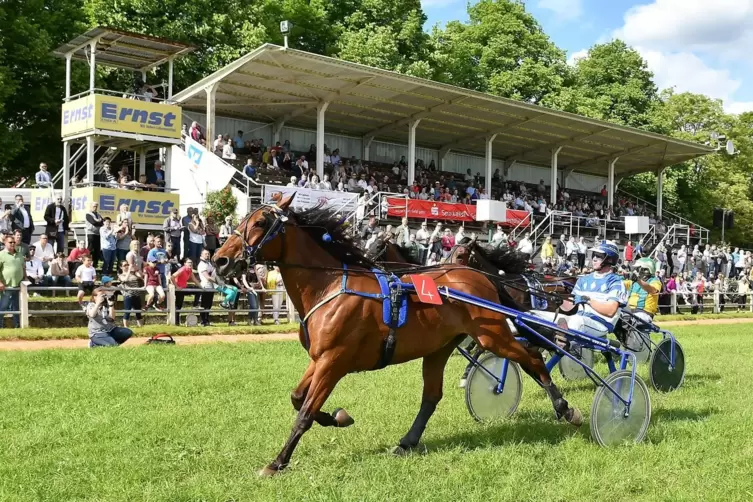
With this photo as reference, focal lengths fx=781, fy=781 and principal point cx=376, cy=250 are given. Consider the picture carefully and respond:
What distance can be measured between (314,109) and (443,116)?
586 centimetres

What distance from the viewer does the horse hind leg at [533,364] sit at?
685cm

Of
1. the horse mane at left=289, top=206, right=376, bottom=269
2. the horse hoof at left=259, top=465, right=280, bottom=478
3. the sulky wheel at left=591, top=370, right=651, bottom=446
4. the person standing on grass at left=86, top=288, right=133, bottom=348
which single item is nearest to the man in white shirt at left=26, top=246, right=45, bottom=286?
the person standing on grass at left=86, top=288, right=133, bottom=348

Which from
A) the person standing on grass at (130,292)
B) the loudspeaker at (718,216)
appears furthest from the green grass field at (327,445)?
the loudspeaker at (718,216)

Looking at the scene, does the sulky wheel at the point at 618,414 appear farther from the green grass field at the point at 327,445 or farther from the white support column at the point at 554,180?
the white support column at the point at 554,180

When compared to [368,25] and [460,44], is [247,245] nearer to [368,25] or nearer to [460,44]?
[368,25]

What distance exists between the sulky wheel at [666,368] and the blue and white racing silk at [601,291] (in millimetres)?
1855

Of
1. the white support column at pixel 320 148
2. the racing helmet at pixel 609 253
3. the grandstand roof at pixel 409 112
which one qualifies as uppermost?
the grandstand roof at pixel 409 112

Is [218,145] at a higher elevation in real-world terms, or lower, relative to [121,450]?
higher

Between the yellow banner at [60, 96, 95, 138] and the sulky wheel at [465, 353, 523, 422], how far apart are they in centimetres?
1783

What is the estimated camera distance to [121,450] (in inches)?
247

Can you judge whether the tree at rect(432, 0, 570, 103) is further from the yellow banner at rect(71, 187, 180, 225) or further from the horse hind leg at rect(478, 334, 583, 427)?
the horse hind leg at rect(478, 334, 583, 427)

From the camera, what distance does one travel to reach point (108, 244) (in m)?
17.7

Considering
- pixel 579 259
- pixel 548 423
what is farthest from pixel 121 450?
pixel 579 259

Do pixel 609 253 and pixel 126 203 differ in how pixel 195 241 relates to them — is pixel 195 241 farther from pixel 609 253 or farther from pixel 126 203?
pixel 609 253
